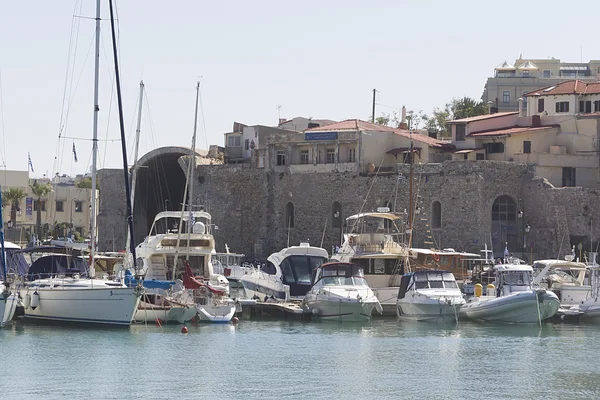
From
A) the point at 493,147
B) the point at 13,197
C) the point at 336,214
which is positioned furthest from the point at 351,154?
the point at 13,197

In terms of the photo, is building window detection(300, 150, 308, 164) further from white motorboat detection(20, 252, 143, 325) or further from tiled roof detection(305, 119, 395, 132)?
white motorboat detection(20, 252, 143, 325)

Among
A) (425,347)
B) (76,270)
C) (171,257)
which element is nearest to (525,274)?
(425,347)

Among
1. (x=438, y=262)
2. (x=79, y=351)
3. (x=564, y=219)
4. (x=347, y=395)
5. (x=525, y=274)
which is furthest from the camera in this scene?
(x=564, y=219)

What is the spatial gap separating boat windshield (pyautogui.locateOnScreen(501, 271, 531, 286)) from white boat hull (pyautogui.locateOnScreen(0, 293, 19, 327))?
54.5 ft

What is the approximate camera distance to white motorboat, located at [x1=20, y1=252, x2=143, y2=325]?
40.7 meters

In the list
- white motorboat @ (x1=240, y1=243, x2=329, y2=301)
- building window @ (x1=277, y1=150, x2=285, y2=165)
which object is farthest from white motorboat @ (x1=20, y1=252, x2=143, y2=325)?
building window @ (x1=277, y1=150, x2=285, y2=165)

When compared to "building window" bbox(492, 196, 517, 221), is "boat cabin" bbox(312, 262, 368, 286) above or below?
below

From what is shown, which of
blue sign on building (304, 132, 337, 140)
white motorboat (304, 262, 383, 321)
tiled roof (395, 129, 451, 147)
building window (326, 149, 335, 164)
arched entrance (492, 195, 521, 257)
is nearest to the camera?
white motorboat (304, 262, 383, 321)

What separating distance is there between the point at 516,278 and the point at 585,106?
69.4ft

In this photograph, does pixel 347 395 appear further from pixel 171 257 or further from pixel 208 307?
pixel 171 257

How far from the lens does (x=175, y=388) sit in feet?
104

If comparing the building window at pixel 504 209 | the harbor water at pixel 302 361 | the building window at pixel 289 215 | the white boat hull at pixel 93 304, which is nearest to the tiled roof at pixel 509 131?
the building window at pixel 504 209

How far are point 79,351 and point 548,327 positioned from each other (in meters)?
16.6

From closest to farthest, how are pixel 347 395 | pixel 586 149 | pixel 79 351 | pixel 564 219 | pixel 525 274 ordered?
1. pixel 347 395
2. pixel 79 351
3. pixel 525 274
4. pixel 564 219
5. pixel 586 149
